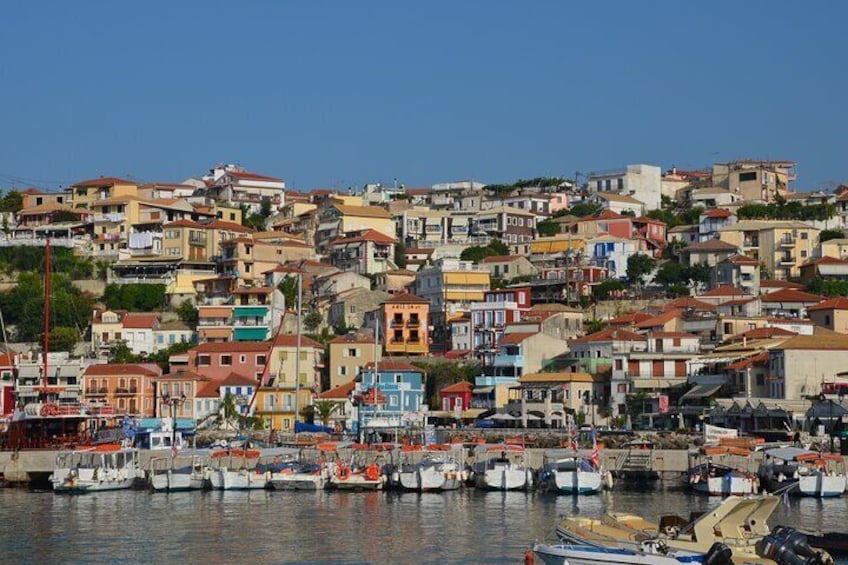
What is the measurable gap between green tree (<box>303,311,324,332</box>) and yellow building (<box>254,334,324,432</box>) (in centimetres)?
807

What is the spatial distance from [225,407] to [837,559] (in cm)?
4725

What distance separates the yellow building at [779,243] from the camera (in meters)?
103

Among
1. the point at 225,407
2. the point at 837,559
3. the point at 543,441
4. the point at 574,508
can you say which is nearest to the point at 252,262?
the point at 225,407

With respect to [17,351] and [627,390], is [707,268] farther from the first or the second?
[17,351]

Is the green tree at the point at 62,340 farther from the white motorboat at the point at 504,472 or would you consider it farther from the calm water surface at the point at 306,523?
the white motorboat at the point at 504,472

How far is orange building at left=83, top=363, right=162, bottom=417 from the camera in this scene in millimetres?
80875

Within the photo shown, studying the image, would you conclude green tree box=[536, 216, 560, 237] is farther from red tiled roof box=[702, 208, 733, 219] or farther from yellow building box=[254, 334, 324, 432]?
yellow building box=[254, 334, 324, 432]

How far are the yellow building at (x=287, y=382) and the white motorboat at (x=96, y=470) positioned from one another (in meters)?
16.4

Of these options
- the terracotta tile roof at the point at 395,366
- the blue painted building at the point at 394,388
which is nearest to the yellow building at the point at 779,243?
the terracotta tile roof at the point at 395,366

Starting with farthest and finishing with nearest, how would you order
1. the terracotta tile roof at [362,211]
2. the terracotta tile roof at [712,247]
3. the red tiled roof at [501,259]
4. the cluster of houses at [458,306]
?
the terracotta tile roof at [362,211], the red tiled roof at [501,259], the terracotta tile roof at [712,247], the cluster of houses at [458,306]

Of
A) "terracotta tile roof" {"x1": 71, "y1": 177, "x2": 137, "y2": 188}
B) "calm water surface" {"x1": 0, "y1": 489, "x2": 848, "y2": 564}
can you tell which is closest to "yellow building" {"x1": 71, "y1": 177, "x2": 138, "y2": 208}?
"terracotta tile roof" {"x1": 71, "y1": 177, "x2": 137, "y2": 188}

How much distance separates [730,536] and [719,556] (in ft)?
4.94

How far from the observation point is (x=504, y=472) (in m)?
56.2

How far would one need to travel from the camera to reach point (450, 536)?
138ft
